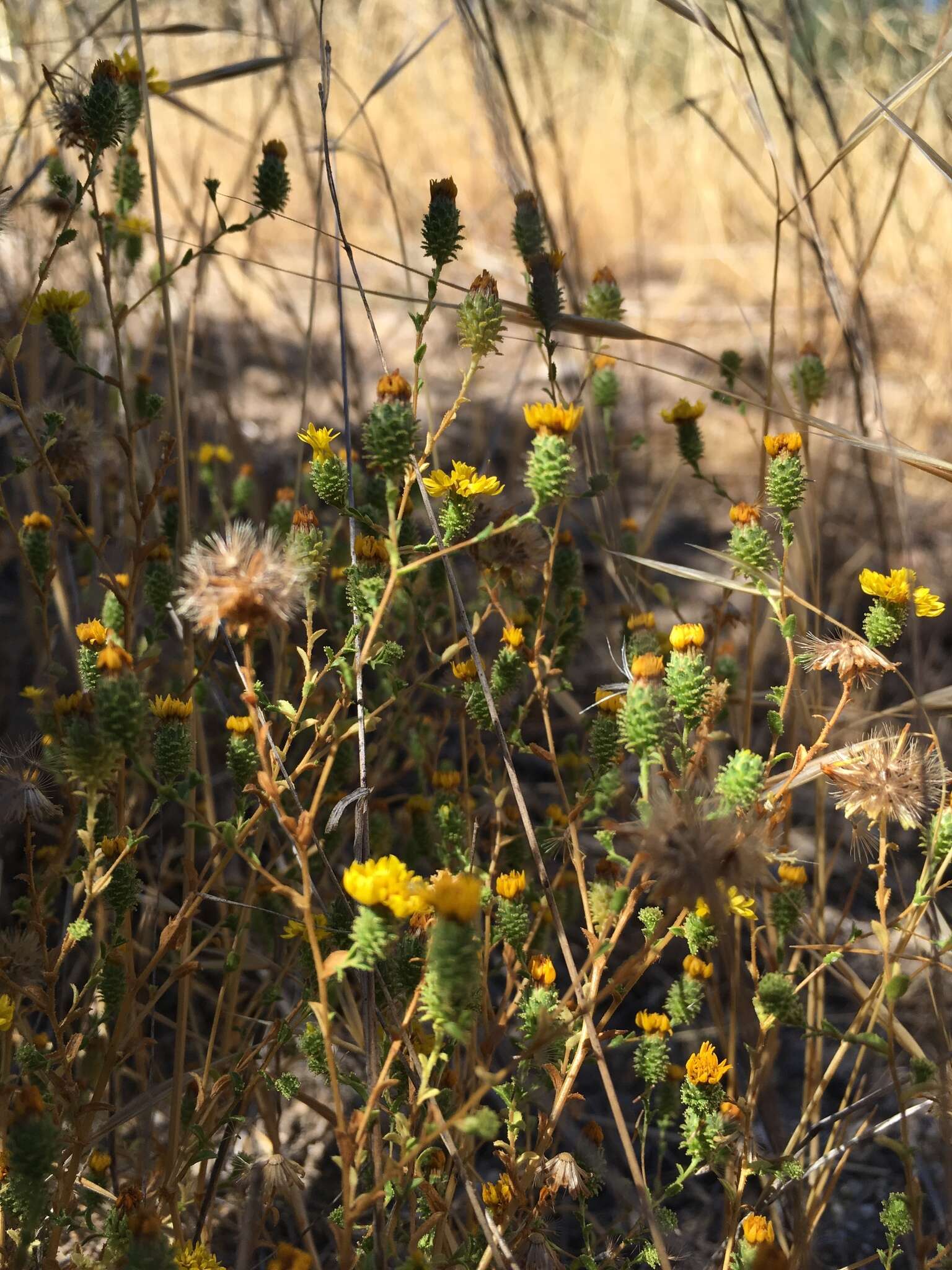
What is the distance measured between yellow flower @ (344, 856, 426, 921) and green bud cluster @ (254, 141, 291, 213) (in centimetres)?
82

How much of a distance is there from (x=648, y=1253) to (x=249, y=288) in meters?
3.62

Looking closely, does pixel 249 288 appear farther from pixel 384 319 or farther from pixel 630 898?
pixel 630 898

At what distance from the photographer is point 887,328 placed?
3939mm

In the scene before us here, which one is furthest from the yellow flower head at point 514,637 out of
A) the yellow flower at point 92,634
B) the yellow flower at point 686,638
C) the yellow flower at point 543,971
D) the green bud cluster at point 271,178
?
the green bud cluster at point 271,178

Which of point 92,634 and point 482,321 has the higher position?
point 482,321

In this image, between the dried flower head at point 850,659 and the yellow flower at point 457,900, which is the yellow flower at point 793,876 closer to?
the dried flower head at point 850,659

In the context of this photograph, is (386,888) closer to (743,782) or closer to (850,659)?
→ (743,782)

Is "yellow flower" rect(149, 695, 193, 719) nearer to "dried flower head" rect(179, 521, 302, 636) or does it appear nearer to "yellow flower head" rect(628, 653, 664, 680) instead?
"dried flower head" rect(179, 521, 302, 636)

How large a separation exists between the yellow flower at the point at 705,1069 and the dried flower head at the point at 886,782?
0.91 feet

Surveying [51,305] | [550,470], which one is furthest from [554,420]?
[51,305]

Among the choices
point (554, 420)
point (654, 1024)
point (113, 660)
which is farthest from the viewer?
point (654, 1024)

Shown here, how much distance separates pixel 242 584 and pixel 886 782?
0.60 metres

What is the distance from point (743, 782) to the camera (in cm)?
86

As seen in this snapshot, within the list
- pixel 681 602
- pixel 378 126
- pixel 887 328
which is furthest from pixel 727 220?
pixel 681 602
